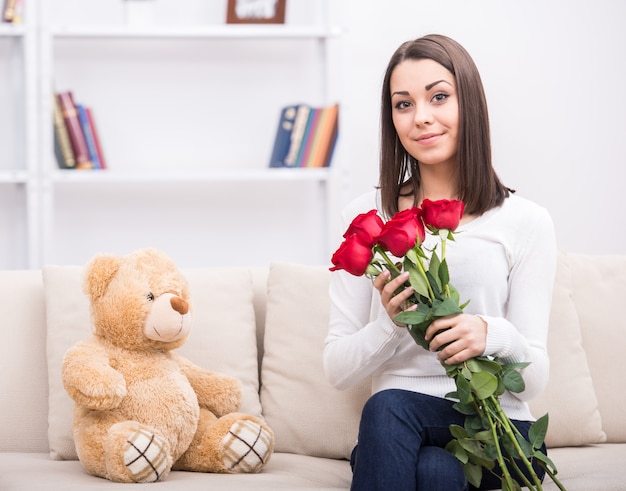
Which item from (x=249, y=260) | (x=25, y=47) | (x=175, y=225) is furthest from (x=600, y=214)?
(x=25, y=47)

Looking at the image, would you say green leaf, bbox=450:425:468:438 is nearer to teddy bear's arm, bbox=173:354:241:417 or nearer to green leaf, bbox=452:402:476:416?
green leaf, bbox=452:402:476:416

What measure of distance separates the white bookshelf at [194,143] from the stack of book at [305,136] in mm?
69

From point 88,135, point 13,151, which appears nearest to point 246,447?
point 88,135

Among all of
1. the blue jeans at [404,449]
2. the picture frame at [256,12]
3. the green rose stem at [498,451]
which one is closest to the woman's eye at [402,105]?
the blue jeans at [404,449]

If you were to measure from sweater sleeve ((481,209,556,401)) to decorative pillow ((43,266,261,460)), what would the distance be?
61cm

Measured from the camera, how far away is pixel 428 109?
159 cm

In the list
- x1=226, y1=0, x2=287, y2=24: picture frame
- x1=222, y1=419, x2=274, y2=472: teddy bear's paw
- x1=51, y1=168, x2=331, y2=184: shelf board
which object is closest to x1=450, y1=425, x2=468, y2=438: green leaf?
x1=222, y1=419, x2=274, y2=472: teddy bear's paw

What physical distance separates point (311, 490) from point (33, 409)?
671 millimetres

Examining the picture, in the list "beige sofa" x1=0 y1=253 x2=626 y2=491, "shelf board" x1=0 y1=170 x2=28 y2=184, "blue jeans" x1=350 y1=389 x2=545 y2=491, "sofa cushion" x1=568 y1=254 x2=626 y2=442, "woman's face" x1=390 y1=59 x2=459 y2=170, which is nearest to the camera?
"blue jeans" x1=350 y1=389 x2=545 y2=491

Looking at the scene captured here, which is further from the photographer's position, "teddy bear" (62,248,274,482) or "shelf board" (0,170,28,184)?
"shelf board" (0,170,28,184)

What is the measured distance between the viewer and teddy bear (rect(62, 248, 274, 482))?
60.3 inches

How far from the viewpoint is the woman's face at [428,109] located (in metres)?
1.59

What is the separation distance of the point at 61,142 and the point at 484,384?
1.83m

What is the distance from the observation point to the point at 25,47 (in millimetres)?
2674
